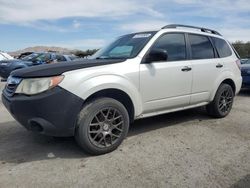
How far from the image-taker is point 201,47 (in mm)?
5895

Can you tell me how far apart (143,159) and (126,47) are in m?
1.98

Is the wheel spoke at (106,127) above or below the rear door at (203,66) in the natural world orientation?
below

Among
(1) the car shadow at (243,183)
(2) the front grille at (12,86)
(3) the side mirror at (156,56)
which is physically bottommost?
(1) the car shadow at (243,183)

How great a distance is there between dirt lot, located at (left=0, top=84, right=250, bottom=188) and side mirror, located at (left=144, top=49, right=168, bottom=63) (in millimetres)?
1258

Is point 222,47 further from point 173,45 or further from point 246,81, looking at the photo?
point 246,81

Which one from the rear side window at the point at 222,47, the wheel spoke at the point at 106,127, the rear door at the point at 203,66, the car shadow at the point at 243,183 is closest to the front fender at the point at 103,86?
the wheel spoke at the point at 106,127

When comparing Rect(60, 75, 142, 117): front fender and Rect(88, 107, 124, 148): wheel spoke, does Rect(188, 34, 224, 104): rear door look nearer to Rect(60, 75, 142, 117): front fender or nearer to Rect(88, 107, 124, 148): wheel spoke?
Rect(60, 75, 142, 117): front fender

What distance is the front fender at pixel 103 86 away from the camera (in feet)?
13.1

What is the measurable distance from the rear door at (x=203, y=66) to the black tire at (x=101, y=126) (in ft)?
5.78

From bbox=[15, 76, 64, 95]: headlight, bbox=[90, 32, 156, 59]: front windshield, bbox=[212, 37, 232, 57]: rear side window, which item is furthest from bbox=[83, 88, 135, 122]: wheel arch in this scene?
bbox=[212, 37, 232, 57]: rear side window

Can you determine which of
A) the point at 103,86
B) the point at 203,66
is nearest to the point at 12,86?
the point at 103,86

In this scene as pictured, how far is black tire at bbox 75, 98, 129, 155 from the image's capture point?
4.09 meters

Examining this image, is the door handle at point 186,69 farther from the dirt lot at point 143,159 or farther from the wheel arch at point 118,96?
the wheel arch at point 118,96

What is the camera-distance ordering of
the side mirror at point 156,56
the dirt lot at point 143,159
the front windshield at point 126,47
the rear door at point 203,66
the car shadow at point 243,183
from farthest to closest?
the rear door at point 203,66 → the front windshield at point 126,47 → the side mirror at point 156,56 → the dirt lot at point 143,159 → the car shadow at point 243,183
